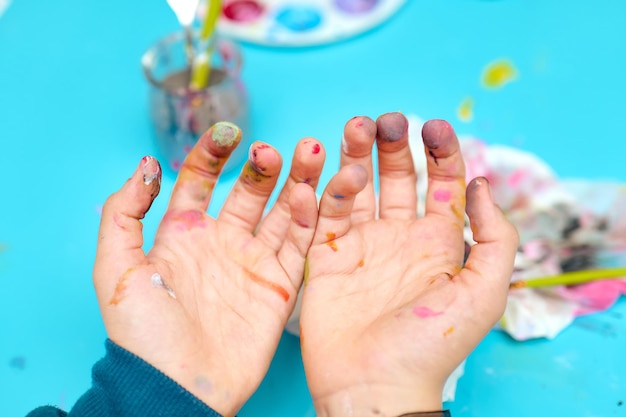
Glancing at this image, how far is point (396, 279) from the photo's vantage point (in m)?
0.58

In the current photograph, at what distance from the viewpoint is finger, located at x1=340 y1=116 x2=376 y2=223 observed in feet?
2.01

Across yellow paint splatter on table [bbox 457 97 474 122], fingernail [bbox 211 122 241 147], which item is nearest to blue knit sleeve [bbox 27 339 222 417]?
fingernail [bbox 211 122 241 147]

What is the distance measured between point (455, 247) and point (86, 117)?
1.81 ft

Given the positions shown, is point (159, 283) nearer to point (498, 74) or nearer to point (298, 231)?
point (298, 231)

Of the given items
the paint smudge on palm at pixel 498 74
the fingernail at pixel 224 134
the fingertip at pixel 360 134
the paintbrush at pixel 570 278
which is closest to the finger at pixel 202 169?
the fingernail at pixel 224 134

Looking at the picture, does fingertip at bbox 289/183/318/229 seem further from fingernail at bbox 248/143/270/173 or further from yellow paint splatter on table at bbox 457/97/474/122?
yellow paint splatter on table at bbox 457/97/474/122

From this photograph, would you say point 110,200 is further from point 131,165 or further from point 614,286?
point 614,286

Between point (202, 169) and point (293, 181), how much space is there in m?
0.09

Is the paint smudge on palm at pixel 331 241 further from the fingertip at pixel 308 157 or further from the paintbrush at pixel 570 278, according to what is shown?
the paintbrush at pixel 570 278

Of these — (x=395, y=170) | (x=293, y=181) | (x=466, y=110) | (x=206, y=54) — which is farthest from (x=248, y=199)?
(x=466, y=110)

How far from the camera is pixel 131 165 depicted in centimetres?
83

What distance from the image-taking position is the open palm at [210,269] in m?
0.53

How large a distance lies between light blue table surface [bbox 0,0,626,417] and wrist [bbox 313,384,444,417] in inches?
4.6

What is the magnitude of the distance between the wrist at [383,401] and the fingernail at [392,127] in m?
0.24
